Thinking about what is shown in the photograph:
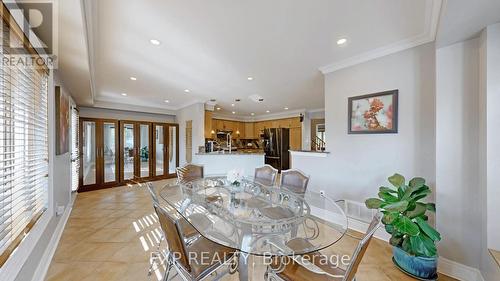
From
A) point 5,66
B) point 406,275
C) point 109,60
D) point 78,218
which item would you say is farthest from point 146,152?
point 406,275

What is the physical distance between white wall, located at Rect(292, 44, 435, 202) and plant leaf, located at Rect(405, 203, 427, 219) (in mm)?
541

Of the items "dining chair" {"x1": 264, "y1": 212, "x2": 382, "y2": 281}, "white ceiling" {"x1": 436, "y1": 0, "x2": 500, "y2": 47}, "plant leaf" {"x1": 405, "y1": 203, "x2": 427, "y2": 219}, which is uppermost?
"white ceiling" {"x1": 436, "y1": 0, "x2": 500, "y2": 47}

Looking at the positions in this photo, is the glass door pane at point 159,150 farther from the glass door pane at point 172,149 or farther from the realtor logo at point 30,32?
the realtor logo at point 30,32

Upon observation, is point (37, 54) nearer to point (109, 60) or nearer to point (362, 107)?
point (109, 60)

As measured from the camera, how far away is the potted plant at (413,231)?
1786mm

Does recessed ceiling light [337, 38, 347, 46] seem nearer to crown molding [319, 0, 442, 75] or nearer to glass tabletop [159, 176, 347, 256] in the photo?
crown molding [319, 0, 442, 75]

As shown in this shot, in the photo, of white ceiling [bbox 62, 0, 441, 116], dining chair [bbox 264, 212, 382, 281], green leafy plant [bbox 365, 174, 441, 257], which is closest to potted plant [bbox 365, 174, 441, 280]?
green leafy plant [bbox 365, 174, 441, 257]

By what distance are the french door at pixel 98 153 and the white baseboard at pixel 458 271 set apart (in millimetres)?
6848

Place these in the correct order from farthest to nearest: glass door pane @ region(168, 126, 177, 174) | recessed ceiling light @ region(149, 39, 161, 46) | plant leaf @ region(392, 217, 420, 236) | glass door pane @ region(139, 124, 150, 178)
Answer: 1. glass door pane @ region(168, 126, 177, 174)
2. glass door pane @ region(139, 124, 150, 178)
3. recessed ceiling light @ region(149, 39, 161, 46)
4. plant leaf @ region(392, 217, 420, 236)

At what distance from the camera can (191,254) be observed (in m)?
1.51

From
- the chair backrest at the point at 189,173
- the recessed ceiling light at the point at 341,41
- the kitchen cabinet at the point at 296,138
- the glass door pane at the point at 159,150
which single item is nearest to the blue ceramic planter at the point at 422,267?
the recessed ceiling light at the point at 341,41

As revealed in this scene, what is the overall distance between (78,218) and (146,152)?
10.4ft

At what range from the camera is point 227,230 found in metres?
1.76

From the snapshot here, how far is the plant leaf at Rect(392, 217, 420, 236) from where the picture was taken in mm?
1757
